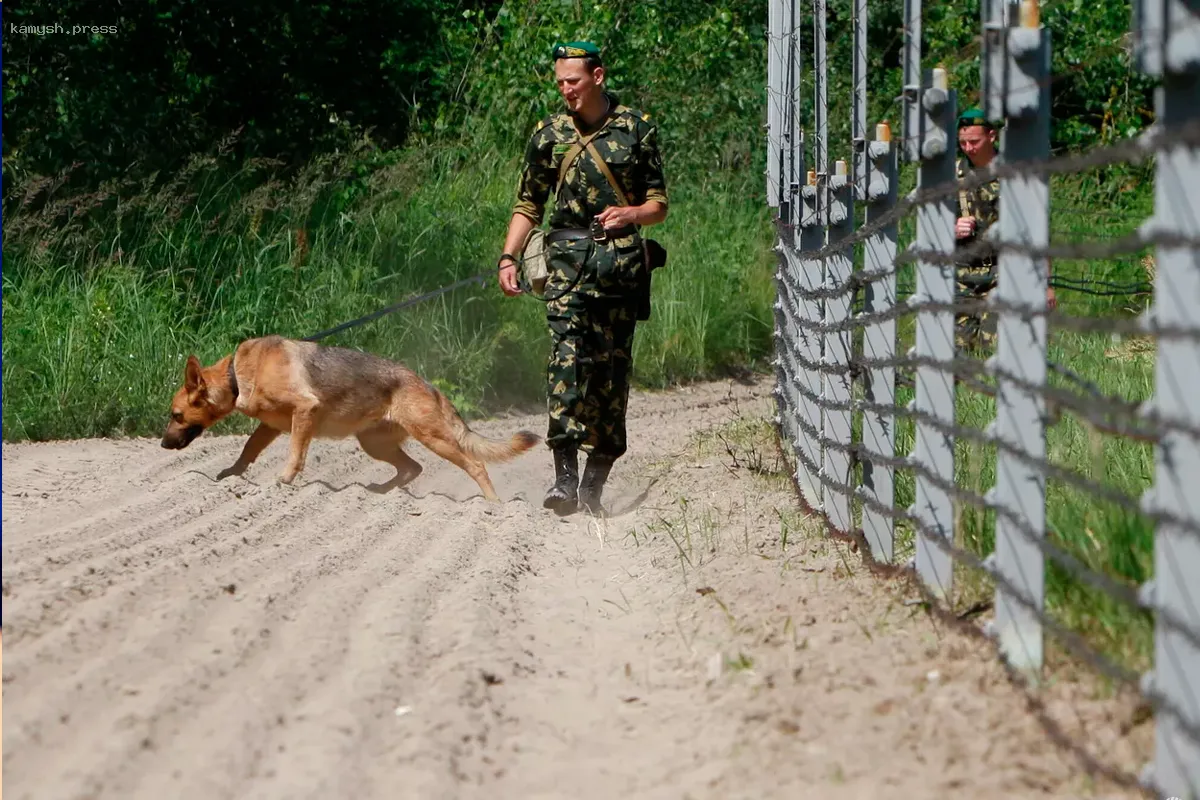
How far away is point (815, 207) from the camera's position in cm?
751

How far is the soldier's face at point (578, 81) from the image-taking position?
764 centimetres

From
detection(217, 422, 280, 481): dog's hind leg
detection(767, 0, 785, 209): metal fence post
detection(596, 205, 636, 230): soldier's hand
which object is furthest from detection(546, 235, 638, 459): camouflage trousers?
detection(217, 422, 280, 481): dog's hind leg

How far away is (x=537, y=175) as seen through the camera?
26.3 feet

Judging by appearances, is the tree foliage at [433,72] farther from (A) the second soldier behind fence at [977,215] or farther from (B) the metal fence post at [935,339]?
(B) the metal fence post at [935,339]

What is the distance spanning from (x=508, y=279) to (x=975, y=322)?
2414 mm

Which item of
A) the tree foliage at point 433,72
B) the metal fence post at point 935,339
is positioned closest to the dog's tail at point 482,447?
the metal fence post at point 935,339

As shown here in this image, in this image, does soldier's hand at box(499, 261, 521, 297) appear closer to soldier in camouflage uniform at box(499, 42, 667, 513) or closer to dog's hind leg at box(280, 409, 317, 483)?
soldier in camouflage uniform at box(499, 42, 667, 513)

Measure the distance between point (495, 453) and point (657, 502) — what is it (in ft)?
4.20

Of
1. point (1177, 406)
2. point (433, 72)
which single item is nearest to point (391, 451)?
point (1177, 406)

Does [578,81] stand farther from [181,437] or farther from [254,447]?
[181,437]

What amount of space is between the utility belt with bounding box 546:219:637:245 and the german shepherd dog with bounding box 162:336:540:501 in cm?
147

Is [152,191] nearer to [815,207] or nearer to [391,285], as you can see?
[391,285]

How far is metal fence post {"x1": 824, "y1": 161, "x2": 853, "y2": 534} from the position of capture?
20.1ft

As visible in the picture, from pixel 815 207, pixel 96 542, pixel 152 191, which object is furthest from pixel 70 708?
pixel 152 191
